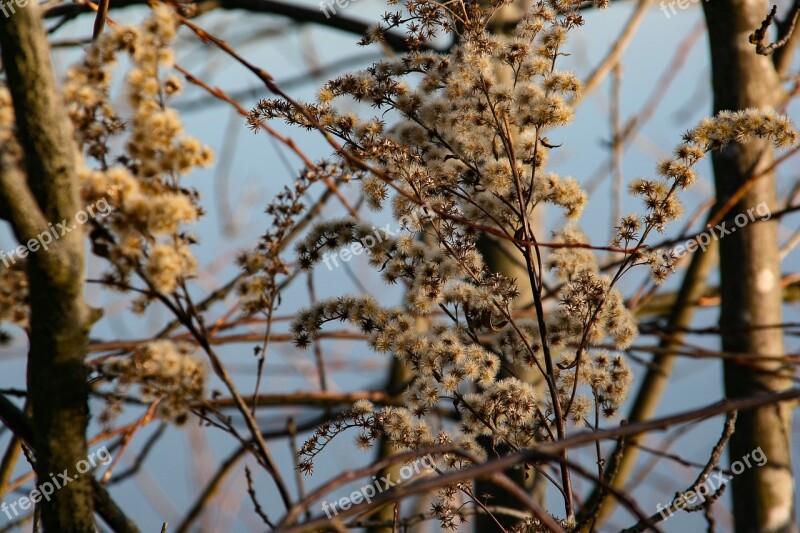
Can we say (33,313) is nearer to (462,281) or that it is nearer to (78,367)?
(78,367)

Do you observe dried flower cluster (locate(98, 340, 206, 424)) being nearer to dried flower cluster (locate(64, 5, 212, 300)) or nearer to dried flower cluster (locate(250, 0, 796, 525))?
dried flower cluster (locate(64, 5, 212, 300))

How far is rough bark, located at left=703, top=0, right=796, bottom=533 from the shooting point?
188cm

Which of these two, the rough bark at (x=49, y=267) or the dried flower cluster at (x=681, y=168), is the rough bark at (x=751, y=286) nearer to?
the dried flower cluster at (x=681, y=168)

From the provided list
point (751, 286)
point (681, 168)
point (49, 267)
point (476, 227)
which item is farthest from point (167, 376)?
point (751, 286)

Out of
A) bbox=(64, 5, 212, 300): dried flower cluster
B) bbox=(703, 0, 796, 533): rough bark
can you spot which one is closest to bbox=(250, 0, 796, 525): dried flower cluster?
bbox=(64, 5, 212, 300): dried flower cluster

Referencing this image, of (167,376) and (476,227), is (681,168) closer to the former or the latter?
(476,227)

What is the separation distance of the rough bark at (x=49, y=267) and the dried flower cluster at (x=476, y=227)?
0.30m

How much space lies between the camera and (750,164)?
197 centimetres

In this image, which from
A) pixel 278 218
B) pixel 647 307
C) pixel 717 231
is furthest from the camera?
pixel 647 307

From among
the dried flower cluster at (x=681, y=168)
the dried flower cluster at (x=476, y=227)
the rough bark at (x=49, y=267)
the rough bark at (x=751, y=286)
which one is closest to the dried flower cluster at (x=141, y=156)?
the rough bark at (x=49, y=267)

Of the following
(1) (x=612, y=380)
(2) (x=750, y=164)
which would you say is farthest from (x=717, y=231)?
(1) (x=612, y=380)

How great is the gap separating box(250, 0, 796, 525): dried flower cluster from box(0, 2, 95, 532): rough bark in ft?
0.98

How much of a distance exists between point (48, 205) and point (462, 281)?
0.54 m

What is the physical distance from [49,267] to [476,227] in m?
0.50
